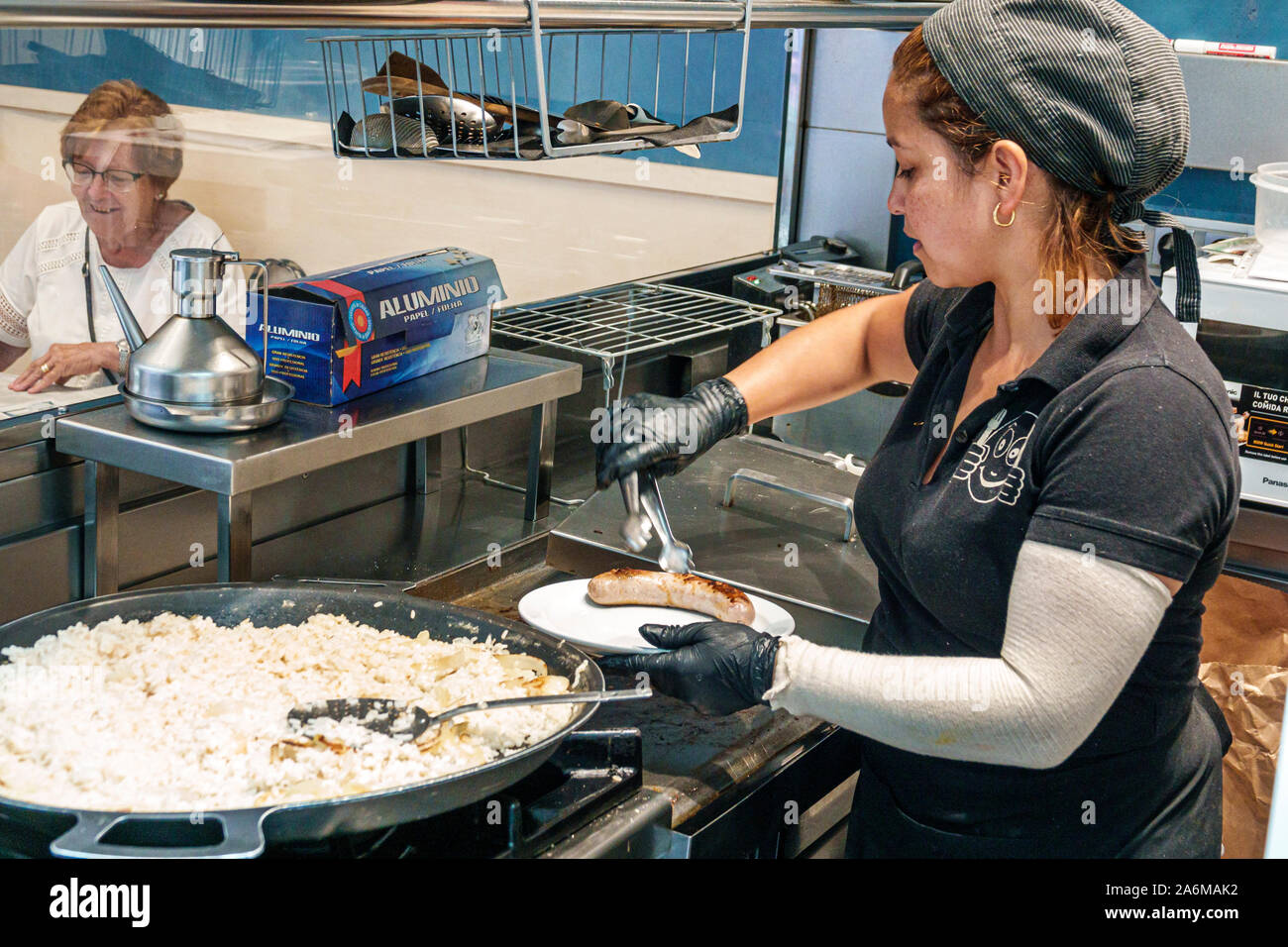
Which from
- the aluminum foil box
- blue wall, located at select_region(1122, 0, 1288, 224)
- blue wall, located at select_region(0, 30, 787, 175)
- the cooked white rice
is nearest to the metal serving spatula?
the cooked white rice

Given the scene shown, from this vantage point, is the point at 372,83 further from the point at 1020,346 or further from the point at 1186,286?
the point at 1186,286

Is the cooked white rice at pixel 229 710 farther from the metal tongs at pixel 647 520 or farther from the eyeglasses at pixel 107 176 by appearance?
the eyeglasses at pixel 107 176

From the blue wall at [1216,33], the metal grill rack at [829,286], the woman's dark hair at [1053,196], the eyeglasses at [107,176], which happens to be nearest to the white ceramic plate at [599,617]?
the woman's dark hair at [1053,196]

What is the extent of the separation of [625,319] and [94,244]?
979 mm

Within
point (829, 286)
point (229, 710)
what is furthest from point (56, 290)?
point (829, 286)

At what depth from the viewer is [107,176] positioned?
1.56m

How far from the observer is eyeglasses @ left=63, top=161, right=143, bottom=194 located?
59.5 inches

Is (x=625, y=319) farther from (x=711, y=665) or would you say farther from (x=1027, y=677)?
(x=1027, y=677)

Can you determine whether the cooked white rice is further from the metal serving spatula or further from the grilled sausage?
the grilled sausage

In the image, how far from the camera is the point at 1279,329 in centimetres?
214

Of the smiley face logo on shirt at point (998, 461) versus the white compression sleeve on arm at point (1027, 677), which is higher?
the smiley face logo on shirt at point (998, 461)

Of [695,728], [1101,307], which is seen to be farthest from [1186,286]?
[695,728]

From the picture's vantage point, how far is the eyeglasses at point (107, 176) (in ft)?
4.96

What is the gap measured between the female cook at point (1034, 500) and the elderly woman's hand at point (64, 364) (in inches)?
32.3
